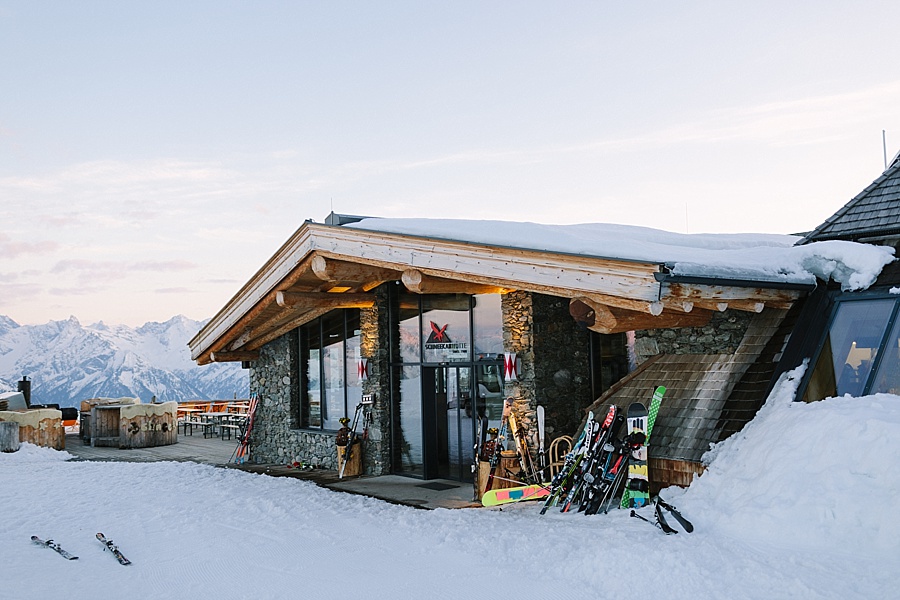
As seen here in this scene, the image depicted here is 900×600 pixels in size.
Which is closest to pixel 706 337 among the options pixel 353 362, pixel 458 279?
pixel 458 279

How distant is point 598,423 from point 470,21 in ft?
25.9

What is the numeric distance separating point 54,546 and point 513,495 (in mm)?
4555

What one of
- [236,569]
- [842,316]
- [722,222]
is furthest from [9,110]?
[722,222]

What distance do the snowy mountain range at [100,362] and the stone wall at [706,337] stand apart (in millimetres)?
95701

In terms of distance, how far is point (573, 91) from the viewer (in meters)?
12.4

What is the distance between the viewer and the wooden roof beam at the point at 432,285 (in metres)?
8.09

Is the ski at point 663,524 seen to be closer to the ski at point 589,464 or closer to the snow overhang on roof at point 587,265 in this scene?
the ski at point 589,464

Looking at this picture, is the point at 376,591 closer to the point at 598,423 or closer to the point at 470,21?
the point at 598,423

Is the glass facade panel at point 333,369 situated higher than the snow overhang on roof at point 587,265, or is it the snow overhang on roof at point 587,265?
the snow overhang on roof at point 587,265

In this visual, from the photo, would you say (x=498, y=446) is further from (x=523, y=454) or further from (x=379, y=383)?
(x=379, y=383)

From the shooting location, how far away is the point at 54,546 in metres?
6.71

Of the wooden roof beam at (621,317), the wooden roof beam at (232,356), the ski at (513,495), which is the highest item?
the wooden roof beam at (621,317)

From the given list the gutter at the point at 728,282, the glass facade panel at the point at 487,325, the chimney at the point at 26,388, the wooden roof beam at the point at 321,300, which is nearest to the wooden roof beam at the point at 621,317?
the gutter at the point at 728,282

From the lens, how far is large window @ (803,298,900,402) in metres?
5.96
